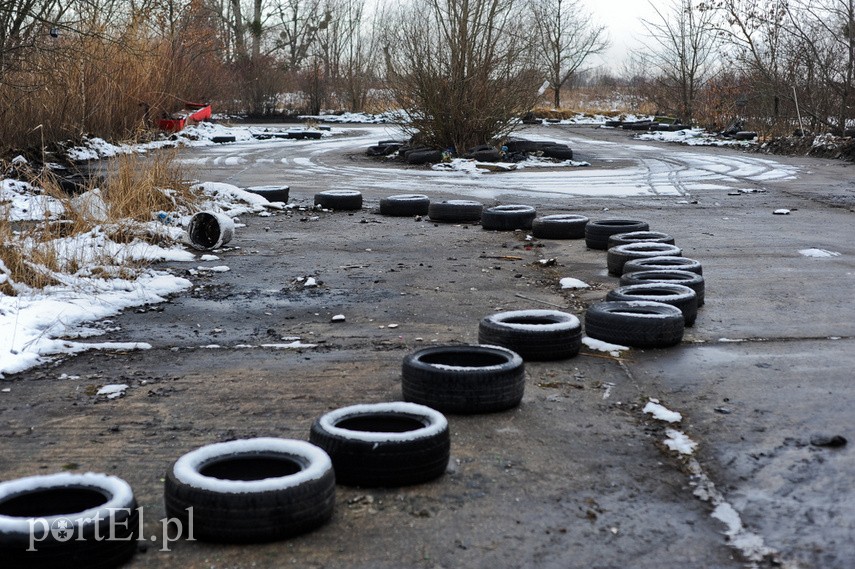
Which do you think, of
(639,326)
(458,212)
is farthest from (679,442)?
(458,212)

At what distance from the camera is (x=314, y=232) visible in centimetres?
1009

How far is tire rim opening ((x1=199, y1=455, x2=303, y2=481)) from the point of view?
3.13m

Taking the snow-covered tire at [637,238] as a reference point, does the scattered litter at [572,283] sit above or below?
below

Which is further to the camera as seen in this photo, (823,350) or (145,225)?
(145,225)

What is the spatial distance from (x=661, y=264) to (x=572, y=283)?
0.69 metres

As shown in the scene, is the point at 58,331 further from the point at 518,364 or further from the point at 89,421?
the point at 518,364

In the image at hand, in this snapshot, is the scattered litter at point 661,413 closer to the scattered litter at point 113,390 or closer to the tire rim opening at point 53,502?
the tire rim opening at point 53,502

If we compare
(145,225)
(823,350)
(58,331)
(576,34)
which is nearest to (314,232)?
(145,225)

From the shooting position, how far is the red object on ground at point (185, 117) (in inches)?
992

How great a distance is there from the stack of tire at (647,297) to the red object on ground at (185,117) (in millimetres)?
17718

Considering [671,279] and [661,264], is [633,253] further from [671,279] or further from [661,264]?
[671,279]

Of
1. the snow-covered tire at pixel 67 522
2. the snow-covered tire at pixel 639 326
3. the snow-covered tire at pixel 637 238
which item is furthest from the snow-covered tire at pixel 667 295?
the snow-covered tire at pixel 67 522

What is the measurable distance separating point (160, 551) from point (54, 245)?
15.0 ft

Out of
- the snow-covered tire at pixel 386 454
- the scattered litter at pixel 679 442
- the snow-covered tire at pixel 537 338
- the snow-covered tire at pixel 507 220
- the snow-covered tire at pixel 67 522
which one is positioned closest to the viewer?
the snow-covered tire at pixel 67 522
